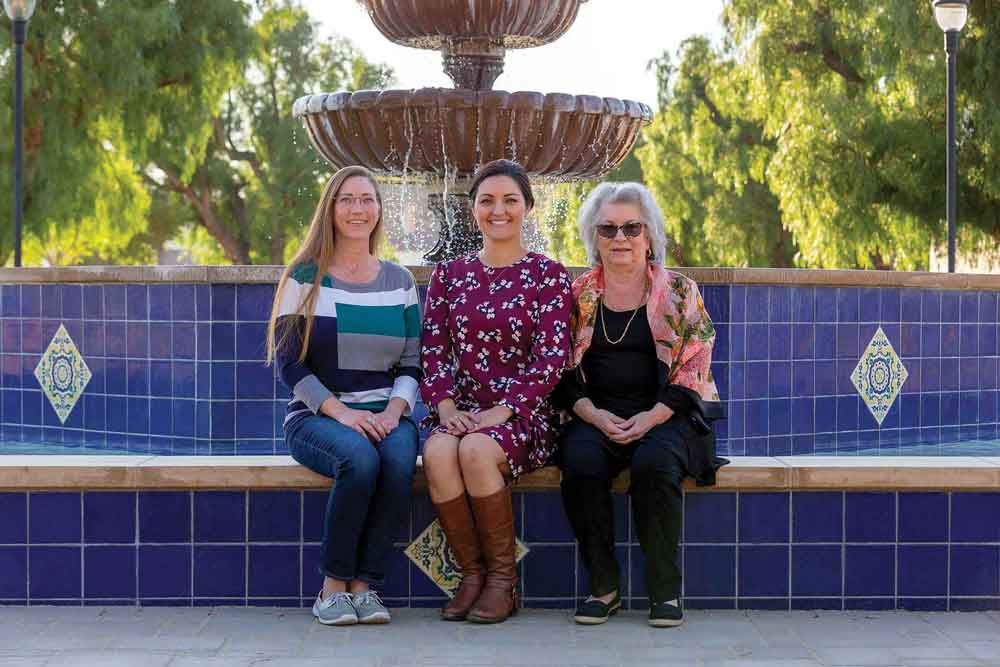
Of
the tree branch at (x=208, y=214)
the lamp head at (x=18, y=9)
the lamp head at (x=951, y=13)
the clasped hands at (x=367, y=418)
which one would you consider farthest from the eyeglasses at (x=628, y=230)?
the tree branch at (x=208, y=214)

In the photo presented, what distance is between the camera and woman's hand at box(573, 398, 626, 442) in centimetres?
479

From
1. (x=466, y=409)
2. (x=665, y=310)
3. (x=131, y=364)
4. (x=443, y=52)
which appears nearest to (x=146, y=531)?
(x=466, y=409)

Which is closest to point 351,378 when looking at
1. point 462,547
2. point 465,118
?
point 462,547

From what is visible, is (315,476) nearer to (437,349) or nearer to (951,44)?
(437,349)

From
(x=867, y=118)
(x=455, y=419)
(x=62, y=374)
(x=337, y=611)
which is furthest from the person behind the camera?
(x=867, y=118)

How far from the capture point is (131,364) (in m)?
8.08

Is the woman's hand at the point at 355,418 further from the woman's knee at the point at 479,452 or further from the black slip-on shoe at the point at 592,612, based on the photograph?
the black slip-on shoe at the point at 592,612

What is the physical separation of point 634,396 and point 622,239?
0.53 m

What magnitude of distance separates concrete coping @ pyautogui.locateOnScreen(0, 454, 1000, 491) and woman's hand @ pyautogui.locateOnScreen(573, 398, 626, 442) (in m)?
0.16

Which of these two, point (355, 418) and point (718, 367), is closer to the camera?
point (355, 418)

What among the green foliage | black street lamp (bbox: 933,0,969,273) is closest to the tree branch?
the green foliage

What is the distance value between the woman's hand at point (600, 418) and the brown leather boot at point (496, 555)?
38 cm

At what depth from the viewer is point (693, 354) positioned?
4.89 meters

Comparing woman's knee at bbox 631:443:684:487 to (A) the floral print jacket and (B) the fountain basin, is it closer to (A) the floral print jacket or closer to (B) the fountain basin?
(A) the floral print jacket
